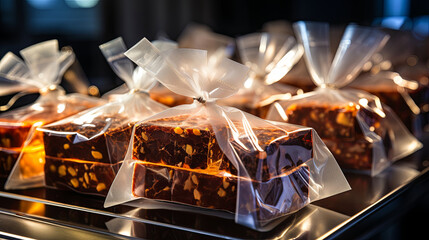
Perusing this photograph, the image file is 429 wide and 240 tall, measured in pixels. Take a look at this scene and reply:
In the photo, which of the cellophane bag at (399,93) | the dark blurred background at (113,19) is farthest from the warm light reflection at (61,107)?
the dark blurred background at (113,19)

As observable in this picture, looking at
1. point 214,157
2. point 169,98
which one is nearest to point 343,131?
point 214,157

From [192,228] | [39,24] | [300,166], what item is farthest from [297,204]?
[39,24]

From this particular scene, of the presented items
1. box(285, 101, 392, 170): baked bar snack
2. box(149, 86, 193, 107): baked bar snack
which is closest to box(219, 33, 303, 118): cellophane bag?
box(149, 86, 193, 107): baked bar snack

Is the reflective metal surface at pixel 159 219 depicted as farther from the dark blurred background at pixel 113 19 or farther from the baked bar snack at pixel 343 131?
the dark blurred background at pixel 113 19

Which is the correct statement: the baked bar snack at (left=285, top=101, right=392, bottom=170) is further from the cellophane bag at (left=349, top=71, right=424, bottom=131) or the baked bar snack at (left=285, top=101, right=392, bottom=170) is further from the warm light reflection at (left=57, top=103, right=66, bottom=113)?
the warm light reflection at (left=57, top=103, right=66, bottom=113)

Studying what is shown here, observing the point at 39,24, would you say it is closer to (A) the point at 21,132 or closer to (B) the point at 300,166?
(A) the point at 21,132

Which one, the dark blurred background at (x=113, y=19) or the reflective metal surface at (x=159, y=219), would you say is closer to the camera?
the reflective metal surface at (x=159, y=219)
